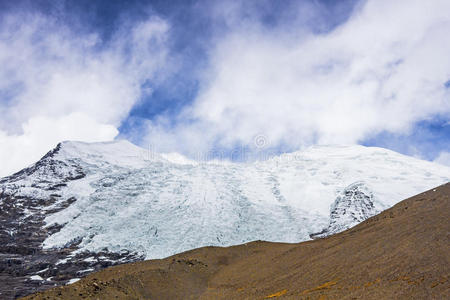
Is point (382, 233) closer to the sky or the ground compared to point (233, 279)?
closer to the sky

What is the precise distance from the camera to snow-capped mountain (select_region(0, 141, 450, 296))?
182ft

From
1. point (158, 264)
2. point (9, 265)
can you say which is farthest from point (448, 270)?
point (9, 265)

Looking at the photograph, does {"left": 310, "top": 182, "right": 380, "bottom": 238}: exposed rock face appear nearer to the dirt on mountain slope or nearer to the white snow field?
the white snow field

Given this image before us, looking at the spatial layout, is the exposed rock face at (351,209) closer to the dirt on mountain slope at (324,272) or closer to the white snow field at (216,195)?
the white snow field at (216,195)

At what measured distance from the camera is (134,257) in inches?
2104

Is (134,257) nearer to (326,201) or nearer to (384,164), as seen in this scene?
(326,201)

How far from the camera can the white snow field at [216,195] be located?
5722 cm

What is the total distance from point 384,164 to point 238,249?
58493 millimetres

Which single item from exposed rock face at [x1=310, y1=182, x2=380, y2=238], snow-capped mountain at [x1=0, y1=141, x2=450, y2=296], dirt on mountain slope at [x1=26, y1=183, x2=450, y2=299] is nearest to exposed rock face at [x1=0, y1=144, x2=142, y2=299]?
snow-capped mountain at [x1=0, y1=141, x2=450, y2=296]

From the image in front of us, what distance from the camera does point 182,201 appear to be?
216ft

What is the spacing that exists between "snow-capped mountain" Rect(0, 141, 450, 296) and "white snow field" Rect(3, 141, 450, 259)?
0.65 feet

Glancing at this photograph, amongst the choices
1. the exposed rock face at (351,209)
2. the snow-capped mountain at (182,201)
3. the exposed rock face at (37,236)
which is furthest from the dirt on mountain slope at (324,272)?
the snow-capped mountain at (182,201)

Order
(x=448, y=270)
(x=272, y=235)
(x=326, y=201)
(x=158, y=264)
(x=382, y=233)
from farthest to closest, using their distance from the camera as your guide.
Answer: (x=326, y=201) → (x=272, y=235) → (x=158, y=264) → (x=382, y=233) → (x=448, y=270)

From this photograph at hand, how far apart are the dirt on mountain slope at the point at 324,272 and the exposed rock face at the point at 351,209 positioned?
3245 cm
